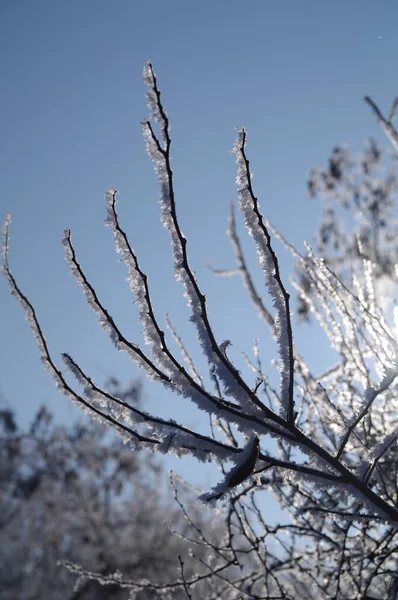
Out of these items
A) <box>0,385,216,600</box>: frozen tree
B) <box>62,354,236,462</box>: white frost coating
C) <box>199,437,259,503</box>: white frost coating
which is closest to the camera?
<box>199,437,259,503</box>: white frost coating

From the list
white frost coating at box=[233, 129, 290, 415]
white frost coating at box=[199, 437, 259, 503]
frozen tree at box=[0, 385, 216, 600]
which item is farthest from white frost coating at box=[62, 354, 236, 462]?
frozen tree at box=[0, 385, 216, 600]

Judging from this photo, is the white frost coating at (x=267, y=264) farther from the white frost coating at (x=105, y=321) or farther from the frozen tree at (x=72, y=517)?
the frozen tree at (x=72, y=517)

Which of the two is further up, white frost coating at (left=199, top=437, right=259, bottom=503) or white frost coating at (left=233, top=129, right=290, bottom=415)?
white frost coating at (left=233, top=129, right=290, bottom=415)

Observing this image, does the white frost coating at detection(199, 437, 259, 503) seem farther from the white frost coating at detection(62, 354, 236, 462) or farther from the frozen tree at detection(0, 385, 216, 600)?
the frozen tree at detection(0, 385, 216, 600)

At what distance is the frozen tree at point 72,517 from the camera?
507 inches

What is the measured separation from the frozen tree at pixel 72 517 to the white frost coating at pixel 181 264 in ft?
43.3

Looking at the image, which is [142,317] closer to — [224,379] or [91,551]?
[224,379]

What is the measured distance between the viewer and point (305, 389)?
8.77 ft

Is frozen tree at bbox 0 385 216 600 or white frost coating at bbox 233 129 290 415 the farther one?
frozen tree at bbox 0 385 216 600

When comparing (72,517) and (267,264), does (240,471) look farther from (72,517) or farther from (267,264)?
(72,517)

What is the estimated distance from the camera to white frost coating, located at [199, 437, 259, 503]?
1160 millimetres

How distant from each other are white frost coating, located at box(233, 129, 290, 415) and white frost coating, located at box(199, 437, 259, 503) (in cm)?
18

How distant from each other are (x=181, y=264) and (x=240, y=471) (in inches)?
21.3

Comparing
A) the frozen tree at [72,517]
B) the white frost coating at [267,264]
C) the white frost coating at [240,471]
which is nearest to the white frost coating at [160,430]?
the white frost coating at [240,471]
